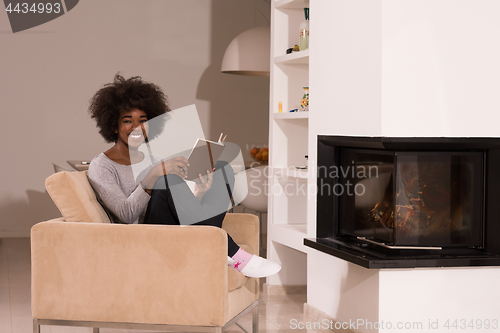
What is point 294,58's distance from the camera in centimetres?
323

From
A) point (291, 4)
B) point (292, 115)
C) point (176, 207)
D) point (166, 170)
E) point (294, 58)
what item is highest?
point (291, 4)

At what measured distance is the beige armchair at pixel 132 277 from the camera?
6.82 feet

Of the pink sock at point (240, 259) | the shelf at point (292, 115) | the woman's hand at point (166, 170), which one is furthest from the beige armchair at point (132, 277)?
the shelf at point (292, 115)

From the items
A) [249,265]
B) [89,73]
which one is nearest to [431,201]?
[249,265]

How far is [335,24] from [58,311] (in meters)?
1.97

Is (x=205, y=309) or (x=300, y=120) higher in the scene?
(x=300, y=120)

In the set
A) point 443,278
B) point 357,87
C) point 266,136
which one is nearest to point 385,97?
point 357,87

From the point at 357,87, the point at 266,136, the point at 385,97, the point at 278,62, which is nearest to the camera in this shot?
the point at 385,97

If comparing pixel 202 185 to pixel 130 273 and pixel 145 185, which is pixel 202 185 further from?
pixel 130 273

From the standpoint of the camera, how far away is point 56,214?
5465mm

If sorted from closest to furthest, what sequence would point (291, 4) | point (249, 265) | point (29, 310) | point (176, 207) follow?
point (176, 207) < point (249, 265) < point (29, 310) < point (291, 4)

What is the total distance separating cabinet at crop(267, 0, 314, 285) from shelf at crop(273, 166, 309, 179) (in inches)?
0.7

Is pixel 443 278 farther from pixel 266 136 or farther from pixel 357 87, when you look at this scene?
pixel 266 136

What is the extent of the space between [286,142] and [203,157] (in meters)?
1.17
